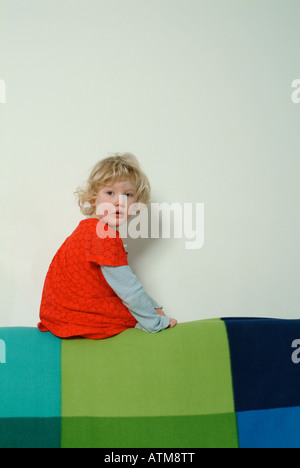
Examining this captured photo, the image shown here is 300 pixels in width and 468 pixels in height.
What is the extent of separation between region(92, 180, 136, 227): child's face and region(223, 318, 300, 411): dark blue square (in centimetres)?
45

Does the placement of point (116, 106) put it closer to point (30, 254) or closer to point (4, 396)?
point (30, 254)

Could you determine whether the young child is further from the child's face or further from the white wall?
the white wall

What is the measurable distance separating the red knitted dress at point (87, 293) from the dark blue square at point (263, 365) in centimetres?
31

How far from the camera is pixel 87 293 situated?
48.9 inches

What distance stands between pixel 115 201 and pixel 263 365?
0.63 metres

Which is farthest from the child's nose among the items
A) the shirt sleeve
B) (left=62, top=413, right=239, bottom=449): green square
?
(left=62, top=413, right=239, bottom=449): green square

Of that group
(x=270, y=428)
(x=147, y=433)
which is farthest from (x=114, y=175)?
(x=270, y=428)

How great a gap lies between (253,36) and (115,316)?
1249 mm

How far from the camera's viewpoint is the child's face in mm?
1305

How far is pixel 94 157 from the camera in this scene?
1.62 metres

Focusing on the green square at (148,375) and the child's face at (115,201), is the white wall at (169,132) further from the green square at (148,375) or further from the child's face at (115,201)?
the green square at (148,375)

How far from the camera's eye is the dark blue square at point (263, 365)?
1.14 meters

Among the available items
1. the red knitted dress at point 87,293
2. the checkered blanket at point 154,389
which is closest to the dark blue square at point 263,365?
the checkered blanket at point 154,389
